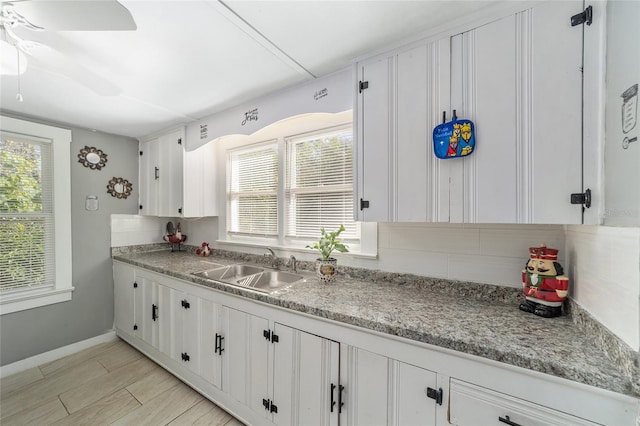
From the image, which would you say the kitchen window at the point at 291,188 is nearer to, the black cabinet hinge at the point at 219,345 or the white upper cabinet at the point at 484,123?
the white upper cabinet at the point at 484,123

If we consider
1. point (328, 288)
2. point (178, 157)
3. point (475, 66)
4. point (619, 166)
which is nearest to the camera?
point (619, 166)

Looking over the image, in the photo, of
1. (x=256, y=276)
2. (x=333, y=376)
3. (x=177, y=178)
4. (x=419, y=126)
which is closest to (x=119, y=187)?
(x=177, y=178)

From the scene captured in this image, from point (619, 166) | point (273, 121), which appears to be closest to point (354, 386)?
point (619, 166)

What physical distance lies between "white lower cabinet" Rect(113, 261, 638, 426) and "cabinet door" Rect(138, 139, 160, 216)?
1.17 metres

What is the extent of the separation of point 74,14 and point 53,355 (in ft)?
10.1

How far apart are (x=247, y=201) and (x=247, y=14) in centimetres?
179

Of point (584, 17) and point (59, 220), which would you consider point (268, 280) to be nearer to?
point (59, 220)

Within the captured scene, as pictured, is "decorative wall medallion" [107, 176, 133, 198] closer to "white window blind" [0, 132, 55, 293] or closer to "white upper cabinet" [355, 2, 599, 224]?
"white window blind" [0, 132, 55, 293]

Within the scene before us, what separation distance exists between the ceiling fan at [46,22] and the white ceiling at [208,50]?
3 cm

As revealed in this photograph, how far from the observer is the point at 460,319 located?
1157mm

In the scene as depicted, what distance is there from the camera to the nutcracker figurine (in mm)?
1129

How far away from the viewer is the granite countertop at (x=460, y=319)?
833 millimetres

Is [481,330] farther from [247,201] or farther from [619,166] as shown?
[247,201]

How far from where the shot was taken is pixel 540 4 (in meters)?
1.04
